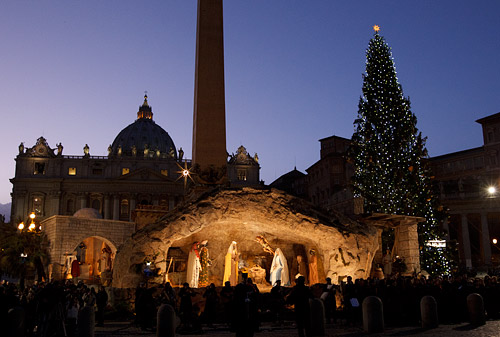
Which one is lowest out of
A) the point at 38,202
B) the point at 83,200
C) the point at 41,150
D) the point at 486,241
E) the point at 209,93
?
the point at 486,241

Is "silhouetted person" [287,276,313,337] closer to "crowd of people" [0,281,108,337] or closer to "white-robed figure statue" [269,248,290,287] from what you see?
"crowd of people" [0,281,108,337]

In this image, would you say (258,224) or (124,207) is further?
(124,207)

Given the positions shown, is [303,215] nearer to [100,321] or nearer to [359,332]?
[359,332]

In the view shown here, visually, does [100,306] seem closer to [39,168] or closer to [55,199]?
[55,199]

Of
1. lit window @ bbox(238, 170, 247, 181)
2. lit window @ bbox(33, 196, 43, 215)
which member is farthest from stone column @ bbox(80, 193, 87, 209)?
lit window @ bbox(238, 170, 247, 181)

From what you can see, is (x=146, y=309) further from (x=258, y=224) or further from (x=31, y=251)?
(x=31, y=251)

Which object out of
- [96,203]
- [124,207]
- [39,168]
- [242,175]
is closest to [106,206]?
[96,203]

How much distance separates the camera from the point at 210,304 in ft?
40.3

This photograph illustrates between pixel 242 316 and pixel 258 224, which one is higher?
pixel 258 224

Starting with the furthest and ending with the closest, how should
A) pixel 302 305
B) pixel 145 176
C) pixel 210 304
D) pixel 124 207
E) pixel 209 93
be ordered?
pixel 124 207 < pixel 145 176 < pixel 209 93 < pixel 210 304 < pixel 302 305

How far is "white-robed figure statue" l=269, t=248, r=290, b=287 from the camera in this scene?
1836 centimetres

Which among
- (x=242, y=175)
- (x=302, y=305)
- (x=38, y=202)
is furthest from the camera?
(x=242, y=175)

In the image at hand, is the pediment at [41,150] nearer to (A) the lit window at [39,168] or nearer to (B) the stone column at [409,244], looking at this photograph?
(A) the lit window at [39,168]

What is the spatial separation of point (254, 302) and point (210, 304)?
285 cm
